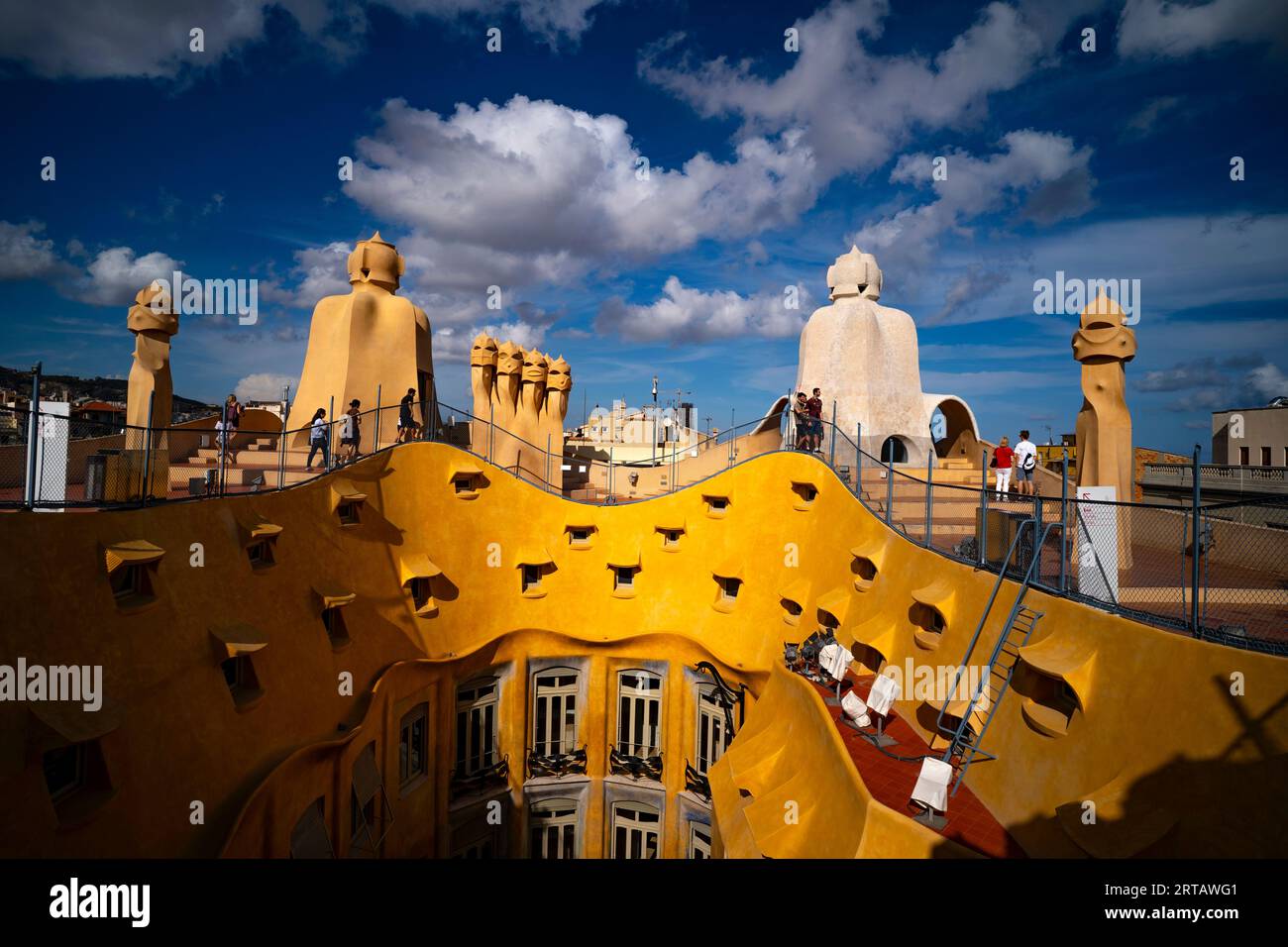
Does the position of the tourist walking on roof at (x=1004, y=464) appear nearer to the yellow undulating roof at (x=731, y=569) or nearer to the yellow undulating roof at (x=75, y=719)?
the yellow undulating roof at (x=731, y=569)

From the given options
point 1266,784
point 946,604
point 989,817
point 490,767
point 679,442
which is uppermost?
point 679,442

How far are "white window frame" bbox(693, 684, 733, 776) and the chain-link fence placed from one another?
6.31 metres

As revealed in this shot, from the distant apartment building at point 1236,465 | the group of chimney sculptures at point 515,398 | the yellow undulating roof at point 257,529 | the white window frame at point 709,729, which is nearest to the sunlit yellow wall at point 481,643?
the yellow undulating roof at point 257,529

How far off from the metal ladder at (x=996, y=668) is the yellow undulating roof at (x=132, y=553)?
11.0 m

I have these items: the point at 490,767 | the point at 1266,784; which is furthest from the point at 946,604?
the point at 490,767

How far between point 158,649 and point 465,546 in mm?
10321

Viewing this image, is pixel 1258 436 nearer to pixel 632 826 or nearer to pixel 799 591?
pixel 799 591

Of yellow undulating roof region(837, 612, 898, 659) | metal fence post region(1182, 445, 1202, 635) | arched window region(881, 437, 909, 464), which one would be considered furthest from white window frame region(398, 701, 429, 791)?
arched window region(881, 437, 909, 464)

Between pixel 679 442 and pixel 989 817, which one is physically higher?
pixel 679 442

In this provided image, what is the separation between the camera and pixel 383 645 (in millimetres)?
15734

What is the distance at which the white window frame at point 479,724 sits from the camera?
18.7 m

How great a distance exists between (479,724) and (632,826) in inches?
229
